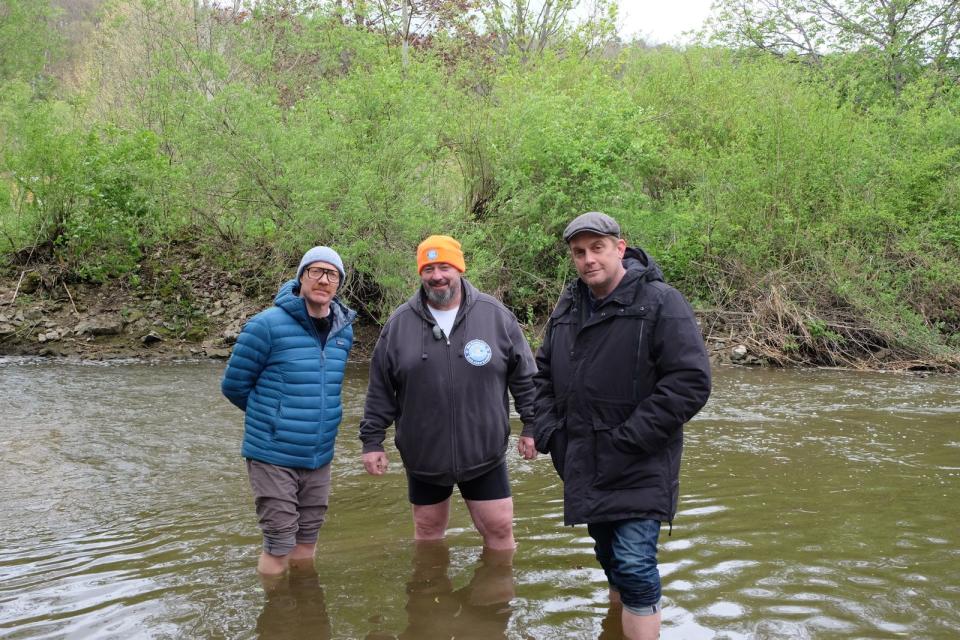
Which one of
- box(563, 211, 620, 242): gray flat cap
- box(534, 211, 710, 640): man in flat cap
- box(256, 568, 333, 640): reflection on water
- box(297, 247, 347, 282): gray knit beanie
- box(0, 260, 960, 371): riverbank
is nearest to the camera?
box(534, 211, 710, 640): man in flat cap

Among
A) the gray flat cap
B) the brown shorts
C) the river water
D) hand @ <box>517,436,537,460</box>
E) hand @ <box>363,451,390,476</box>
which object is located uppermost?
the gray flat cap

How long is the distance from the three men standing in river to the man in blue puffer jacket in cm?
5

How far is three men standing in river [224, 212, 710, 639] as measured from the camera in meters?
3.29

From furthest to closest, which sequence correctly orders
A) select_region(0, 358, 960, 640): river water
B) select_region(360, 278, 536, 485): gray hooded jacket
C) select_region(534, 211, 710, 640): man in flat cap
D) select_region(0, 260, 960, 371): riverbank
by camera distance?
select_region(0, 260, 960, 371): riverbank → select_region(360, 278, 536, 485): gray hooded jacket → select_region(0, 358, 960, 640): river water → select_region(534, 211, 710, 640): man in flat cap

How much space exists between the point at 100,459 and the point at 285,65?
19248mm

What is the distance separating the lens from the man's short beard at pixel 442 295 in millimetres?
4340

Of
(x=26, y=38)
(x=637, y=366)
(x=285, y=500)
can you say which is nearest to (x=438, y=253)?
(x=637, y=366)

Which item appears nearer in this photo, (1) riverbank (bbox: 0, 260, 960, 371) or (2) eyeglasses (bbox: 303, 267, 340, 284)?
(2) eyeglasses (bbox: 303, 267, 340, 284)

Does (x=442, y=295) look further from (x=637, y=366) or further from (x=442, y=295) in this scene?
(x=637, y=366)

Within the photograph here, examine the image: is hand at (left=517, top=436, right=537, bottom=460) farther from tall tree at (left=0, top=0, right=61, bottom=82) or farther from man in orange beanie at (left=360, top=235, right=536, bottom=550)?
tall tree at (left=0, top=0, right=61, bottom=82)

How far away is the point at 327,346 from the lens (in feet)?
14.6

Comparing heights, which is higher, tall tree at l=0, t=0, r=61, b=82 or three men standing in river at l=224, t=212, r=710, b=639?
tall tree at l=0, t=0, r=61, b=82

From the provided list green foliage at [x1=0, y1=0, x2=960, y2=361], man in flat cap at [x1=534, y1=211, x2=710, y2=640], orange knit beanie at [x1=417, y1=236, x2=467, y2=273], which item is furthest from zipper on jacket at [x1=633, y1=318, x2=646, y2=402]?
green foliage at [x1=0, y1=0, x2=960, y2=361]

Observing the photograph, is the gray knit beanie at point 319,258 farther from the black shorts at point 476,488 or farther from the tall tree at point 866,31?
the tall tree at point 866,31
